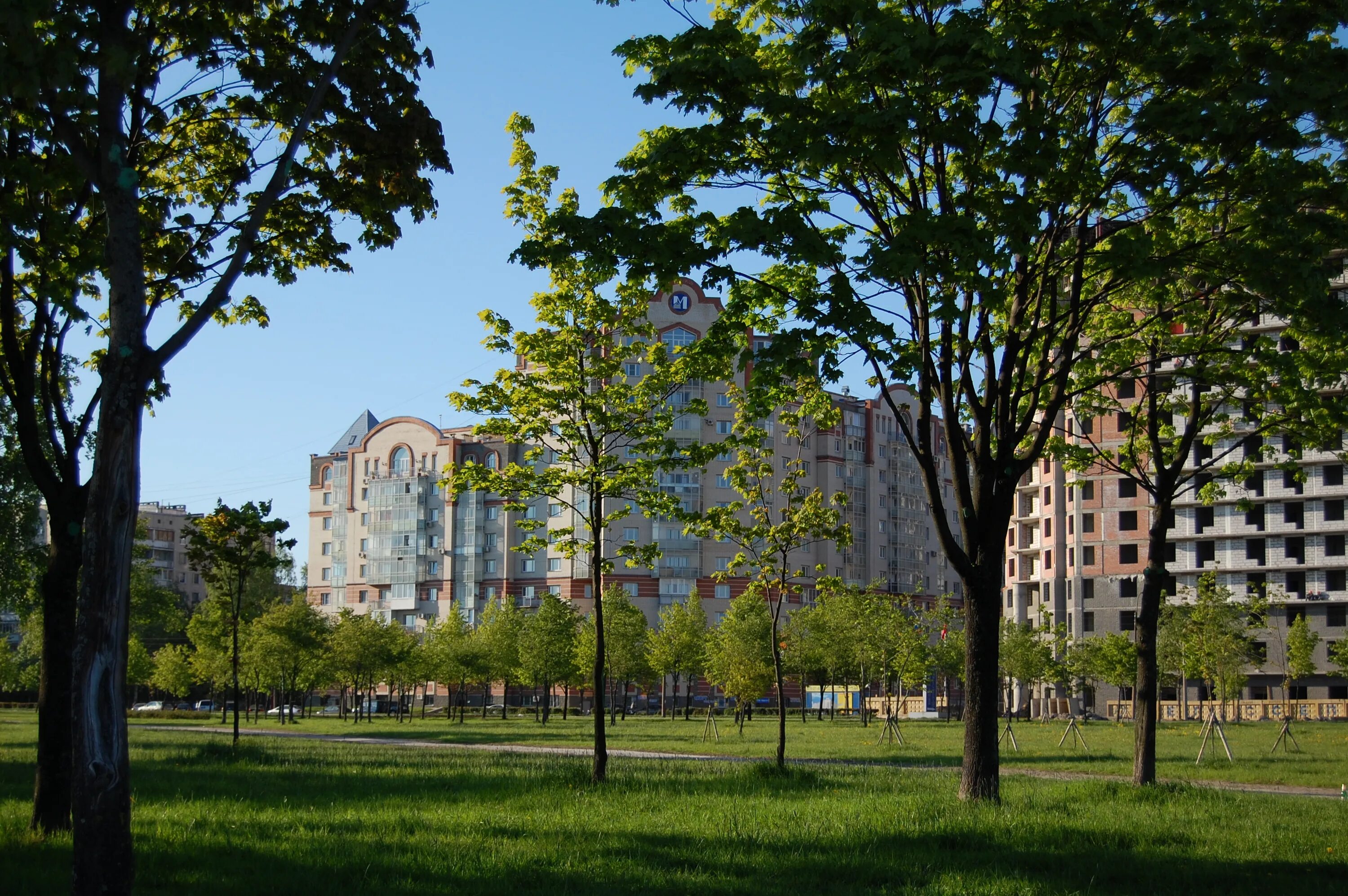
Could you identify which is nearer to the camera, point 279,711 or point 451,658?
point 451,658

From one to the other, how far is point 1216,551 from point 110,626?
92125mm

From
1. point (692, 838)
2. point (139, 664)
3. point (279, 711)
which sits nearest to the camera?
point (692, 838)

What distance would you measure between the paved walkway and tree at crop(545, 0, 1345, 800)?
8.60 m

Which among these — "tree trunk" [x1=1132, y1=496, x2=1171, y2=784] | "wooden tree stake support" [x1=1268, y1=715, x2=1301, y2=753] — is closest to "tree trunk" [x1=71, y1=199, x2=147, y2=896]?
"tree trunk" [x1=1132, y1=496, x2=1171, y2=784]

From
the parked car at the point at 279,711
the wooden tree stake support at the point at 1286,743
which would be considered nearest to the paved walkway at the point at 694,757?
the wooden tree stake support at the point at 1286,743

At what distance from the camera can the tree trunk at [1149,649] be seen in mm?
19078

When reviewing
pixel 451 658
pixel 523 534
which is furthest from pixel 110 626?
pixel 523 534

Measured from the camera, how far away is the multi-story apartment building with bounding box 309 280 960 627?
11300cm

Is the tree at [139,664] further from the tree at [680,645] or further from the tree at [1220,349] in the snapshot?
the tree at [1220,349]

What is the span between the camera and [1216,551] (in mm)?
88500

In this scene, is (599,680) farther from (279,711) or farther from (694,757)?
(279,711)

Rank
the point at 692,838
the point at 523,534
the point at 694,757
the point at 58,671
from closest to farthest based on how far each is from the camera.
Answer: the point at 692,838 < the point at 58,671 < the point at 694,757 < the point at 523,534

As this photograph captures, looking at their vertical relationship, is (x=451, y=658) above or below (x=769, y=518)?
below

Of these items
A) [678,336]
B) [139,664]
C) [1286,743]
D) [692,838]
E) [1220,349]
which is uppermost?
[678,336]
